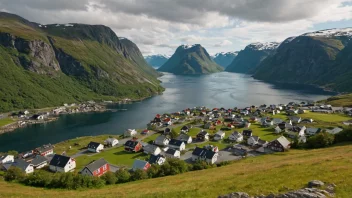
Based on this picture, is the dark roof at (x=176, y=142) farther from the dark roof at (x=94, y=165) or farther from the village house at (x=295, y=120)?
the village house at (x=295, y=120)

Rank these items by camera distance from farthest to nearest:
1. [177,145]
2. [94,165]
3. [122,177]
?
[177,145], [94,165], [122,177]

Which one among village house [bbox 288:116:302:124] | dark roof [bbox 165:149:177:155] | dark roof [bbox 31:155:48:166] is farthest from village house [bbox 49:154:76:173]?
village house [bbox 288:116:302:124]

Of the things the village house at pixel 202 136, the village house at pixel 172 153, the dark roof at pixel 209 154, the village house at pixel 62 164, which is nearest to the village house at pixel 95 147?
the village house at pixel 62 164

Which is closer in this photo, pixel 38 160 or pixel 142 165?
pixel 142 165

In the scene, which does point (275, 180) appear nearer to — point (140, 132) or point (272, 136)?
point (272, 136)

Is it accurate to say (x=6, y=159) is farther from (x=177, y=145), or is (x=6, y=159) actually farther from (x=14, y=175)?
(x=177, y=145)

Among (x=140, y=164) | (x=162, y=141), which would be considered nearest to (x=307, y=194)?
(x=140, y=164)

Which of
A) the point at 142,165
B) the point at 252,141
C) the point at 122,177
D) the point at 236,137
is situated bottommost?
the point at 236,137

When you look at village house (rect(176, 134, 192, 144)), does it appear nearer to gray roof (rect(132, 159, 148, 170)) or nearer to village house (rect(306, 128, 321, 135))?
gray roof (rect(132, 159, 148, 170))

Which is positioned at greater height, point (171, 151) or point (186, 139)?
point (171, 151)
